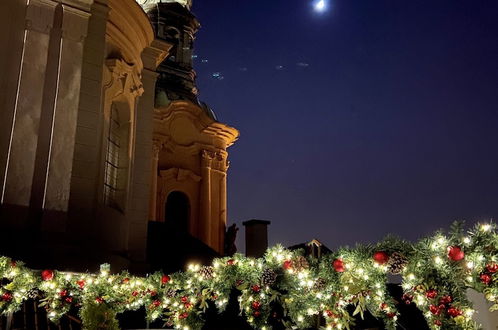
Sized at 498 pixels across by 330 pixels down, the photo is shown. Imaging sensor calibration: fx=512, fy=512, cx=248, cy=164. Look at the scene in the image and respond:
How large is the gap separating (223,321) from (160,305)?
273 cm

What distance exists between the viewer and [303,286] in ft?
21.8

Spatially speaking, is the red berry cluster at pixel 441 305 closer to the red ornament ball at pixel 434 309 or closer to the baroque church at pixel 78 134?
the red ornament ball at pixel 434 309

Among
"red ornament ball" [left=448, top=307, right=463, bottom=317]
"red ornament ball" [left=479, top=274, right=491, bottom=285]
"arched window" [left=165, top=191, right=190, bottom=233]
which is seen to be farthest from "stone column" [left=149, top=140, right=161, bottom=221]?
"red ornament ball" [left=479, top=274, right=491, bottom=285]

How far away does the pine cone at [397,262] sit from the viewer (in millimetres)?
5414

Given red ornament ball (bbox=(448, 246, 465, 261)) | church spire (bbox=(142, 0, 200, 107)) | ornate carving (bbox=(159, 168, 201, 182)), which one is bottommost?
red ornament ball (bbox=(448, 246, 465, 261))

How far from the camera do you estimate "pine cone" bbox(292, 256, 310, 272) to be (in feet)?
21.2

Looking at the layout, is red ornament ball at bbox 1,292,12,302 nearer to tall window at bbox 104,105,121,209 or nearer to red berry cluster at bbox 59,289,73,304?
red berry cluster at bbox 59,289,73,304

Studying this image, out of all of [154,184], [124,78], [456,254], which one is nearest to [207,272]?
[456,254]

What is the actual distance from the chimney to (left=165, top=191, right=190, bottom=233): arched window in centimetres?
437

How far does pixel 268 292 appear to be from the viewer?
699 centimetres

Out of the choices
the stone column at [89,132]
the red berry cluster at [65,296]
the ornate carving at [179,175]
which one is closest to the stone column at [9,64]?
the stone column at [89,132]

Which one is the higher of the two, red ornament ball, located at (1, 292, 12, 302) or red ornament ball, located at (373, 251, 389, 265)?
red ornament ball, located at (373, 251, 389, 265)

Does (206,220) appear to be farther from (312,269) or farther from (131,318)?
(312,269)

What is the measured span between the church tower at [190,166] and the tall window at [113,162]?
812cm
